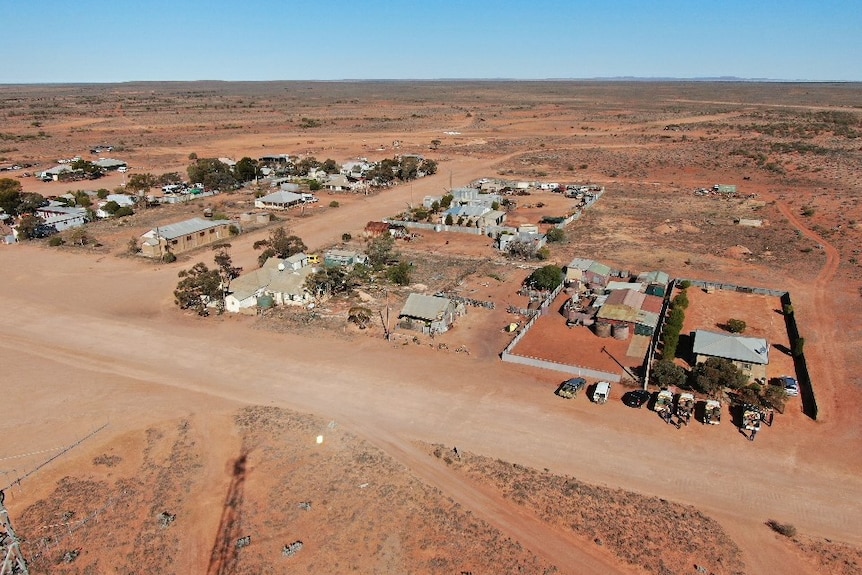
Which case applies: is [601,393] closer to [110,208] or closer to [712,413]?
[712,413]

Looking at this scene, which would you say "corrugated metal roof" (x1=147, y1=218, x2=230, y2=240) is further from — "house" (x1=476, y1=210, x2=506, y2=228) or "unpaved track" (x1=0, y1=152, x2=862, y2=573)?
"house" (x1=476, y1=210, x2=506, y2=228)

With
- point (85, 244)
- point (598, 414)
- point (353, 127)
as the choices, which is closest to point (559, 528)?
point (598, 414)

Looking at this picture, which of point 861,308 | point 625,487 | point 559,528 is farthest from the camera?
point 861,308

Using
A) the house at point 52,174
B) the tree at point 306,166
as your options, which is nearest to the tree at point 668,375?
the tree at point 306,166

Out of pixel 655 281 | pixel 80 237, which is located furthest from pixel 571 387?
pixel 80 237

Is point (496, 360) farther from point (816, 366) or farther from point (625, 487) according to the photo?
point (816, 366)
